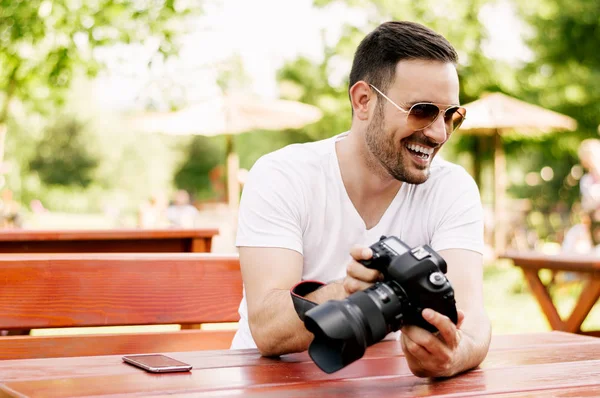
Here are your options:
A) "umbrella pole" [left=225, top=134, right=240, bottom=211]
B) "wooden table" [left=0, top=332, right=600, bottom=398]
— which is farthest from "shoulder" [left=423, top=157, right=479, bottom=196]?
"umbrella pole" [left=225, top=134, right=240, bottom=211]

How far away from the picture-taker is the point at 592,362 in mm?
2203

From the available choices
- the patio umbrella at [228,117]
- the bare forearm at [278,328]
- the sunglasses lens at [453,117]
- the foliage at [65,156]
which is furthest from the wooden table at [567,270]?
the foliage at [65,156]

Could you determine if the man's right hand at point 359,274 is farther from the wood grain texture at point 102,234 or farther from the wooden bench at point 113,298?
the wood grain texture at point 102,234

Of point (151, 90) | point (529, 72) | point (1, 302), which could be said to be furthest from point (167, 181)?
point (1, 302)

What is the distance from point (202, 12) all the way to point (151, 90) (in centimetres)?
Answer: 123

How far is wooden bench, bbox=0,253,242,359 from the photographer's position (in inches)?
111

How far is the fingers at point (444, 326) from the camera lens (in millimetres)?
1741

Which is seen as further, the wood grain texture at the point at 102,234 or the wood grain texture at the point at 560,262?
the wood grain texture at the point at 560,262

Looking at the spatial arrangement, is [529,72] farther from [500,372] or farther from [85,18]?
[500,372]

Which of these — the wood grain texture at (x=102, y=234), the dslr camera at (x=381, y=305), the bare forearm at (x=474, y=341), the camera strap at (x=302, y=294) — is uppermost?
the dslr camera at (x=381, y=305)

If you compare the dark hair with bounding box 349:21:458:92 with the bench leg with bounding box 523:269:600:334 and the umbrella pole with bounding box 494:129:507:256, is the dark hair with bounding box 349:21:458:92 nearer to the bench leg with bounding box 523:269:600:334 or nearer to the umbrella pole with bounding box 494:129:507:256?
the bench leg with bounding box 523:269:600:334

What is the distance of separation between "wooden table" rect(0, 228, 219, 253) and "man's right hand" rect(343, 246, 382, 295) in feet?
10.3

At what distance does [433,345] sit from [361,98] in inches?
43.4

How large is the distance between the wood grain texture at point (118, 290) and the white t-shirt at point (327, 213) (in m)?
0.47
